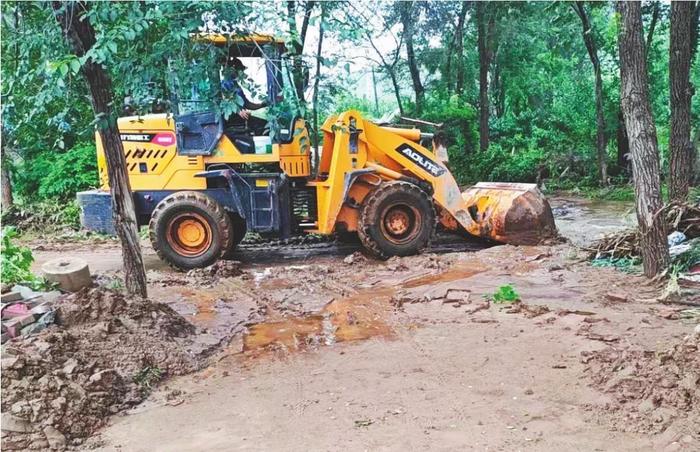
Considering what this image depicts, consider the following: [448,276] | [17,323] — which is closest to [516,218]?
[448,276]

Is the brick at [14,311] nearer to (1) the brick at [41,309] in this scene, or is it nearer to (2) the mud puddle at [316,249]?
(1) the brick at [41,309]

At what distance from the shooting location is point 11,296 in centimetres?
508

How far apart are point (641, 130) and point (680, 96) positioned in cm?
381

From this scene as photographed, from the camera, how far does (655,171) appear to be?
662 cm

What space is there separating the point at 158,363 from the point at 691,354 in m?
3.80

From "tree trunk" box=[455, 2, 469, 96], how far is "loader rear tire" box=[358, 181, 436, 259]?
13.2 metres

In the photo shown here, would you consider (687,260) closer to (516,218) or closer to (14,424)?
(516,218)

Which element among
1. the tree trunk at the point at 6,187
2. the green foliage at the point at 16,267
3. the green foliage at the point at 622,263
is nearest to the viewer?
the green foliage at the point at 16,267

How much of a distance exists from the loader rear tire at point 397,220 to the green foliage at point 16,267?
15.1 feet

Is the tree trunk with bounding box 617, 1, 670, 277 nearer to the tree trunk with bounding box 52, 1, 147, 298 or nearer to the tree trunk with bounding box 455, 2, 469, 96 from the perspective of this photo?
the tree trunk with bounding box 52, 1, 147, 298

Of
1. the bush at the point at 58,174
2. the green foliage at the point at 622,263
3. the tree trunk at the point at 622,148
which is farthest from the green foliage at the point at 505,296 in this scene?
the tree trunk at the point at 622,148

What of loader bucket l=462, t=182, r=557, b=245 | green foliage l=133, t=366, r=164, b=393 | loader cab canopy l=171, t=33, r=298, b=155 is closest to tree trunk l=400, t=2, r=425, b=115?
loader bucket l=462, t=182, r=557, b=245

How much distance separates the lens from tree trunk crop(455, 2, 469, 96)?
20578 millimetres

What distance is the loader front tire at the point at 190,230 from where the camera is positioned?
29.1 feet
